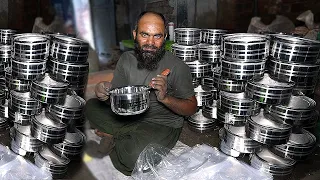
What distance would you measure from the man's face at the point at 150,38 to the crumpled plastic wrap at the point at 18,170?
1168mm

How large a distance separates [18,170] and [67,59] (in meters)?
0.99

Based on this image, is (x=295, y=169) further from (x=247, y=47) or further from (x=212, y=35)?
(x=212, y=35)

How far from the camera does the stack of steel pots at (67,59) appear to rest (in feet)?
8.68

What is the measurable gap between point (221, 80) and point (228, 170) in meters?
1.08

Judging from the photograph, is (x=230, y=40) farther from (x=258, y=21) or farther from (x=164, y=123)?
(x=258, y=21)

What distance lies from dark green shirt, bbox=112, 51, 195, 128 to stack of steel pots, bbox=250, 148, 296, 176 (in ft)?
2.52

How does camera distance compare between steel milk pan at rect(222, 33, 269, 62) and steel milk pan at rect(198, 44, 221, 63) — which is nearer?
steel milk pan at rect(222, 33, 269, 62)

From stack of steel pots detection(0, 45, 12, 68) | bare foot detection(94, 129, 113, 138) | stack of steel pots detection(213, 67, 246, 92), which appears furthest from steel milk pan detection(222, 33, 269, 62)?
stack of steel pots detection(0, 45, 12, 68)

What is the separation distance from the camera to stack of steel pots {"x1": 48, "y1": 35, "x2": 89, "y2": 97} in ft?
8.68

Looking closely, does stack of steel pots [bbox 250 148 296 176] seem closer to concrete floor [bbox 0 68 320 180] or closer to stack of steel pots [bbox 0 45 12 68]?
concrete floor [bbox 0 68 320 180]

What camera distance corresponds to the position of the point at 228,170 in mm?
2252

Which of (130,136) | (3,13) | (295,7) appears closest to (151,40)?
(130,136)

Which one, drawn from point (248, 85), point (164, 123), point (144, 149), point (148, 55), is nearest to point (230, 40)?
point (248, 85)

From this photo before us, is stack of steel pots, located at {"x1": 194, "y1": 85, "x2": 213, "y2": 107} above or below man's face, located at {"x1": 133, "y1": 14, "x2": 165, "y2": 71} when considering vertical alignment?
below
